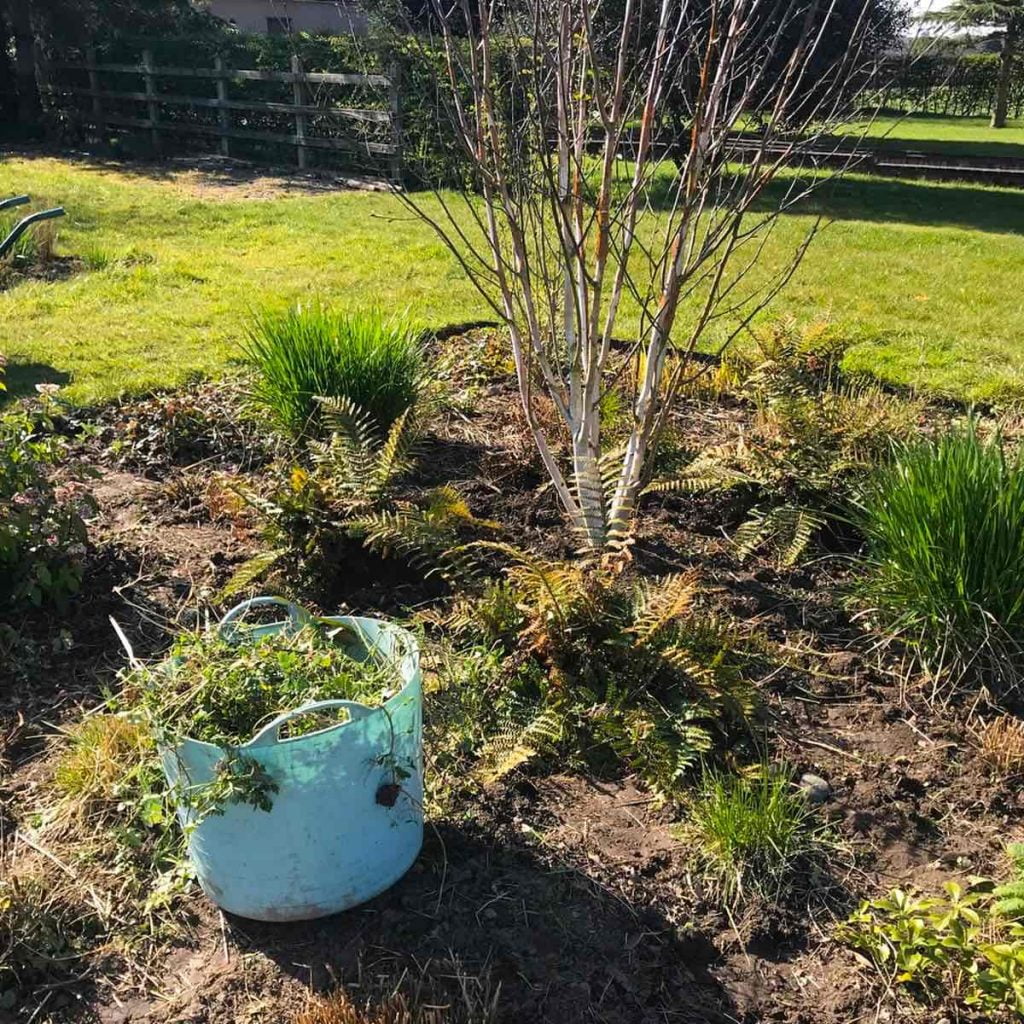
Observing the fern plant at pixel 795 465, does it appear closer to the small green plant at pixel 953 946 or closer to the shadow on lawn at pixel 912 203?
the small green plant at pixel 953 946

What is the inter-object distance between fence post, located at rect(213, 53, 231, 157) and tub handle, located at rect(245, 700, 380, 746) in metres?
16.2

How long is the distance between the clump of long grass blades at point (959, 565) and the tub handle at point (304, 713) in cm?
185

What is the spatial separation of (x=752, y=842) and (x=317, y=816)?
1.03m

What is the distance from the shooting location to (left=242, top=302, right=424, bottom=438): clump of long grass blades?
176 inches

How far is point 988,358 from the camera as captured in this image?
6.30m

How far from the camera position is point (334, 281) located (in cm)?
830

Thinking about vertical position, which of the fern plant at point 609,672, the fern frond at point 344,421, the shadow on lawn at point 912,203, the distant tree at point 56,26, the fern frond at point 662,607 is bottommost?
the fern plant at point 609,672

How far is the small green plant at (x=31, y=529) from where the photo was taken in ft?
11.2

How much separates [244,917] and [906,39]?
13.2ft

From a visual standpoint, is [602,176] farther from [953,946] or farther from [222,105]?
[222,105]

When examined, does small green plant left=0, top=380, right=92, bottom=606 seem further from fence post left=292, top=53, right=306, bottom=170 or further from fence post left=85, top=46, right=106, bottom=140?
fence post left=85, top=46, right=106, bottom=140

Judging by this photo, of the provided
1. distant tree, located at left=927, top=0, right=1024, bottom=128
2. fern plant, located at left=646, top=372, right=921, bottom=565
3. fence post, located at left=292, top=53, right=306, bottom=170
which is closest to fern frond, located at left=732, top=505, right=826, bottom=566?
fern plant, located at left=646, top=372, right=921, bottom=565

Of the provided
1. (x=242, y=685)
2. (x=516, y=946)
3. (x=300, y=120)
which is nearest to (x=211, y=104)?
(x=300, y=120)

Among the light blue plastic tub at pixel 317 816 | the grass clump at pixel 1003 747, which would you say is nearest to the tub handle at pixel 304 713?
the light blue plastic tub at pixel 317 816
